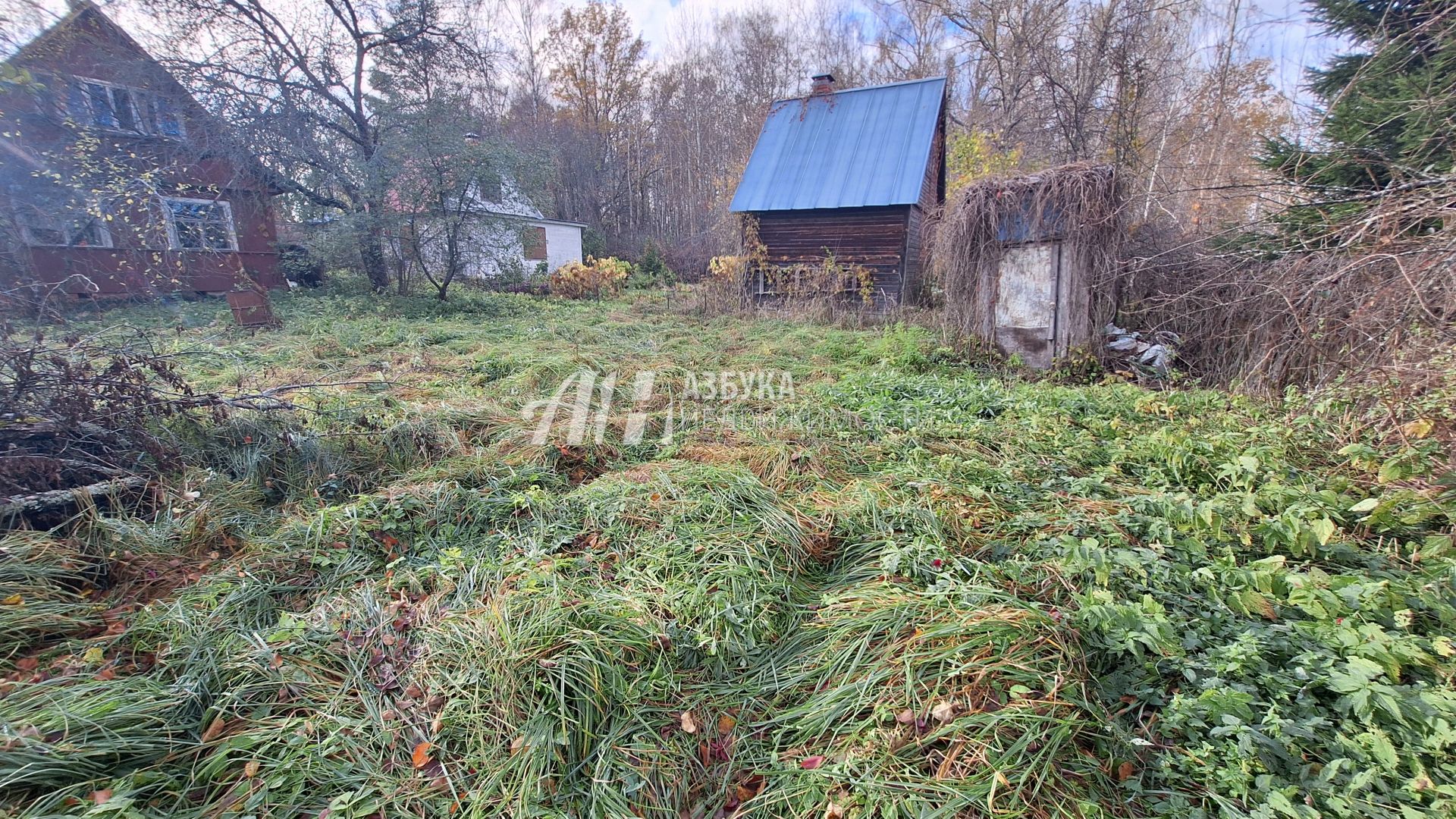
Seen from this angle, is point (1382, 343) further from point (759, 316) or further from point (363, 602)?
point (759, 316)

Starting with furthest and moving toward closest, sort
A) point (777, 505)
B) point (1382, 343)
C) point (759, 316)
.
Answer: point (759, 316) → point (1382, 343) → point (777, 505)

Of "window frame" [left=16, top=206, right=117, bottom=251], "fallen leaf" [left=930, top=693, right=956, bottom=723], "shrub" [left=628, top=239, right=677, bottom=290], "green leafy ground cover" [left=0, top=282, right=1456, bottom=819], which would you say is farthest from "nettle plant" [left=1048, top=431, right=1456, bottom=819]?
"shrub" [left=628, top=239, right=677, bottom=290]

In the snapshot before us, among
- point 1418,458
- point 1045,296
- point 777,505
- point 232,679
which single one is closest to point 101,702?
point 232,679

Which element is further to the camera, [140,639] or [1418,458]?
[1418,458]

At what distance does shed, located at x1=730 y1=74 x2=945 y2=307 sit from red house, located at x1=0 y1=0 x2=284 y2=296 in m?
10.3

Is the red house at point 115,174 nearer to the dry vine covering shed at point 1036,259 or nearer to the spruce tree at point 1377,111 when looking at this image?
the dry vine covering shed at point 1036,259

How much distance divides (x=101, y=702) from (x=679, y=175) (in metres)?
27.7

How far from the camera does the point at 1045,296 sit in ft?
20.7

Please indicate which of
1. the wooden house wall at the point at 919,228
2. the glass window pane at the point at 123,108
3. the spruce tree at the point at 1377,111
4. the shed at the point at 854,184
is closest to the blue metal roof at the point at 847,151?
the shed at the point at 854,184

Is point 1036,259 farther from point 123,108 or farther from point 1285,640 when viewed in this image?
point 123,108

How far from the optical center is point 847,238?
12.9 metres

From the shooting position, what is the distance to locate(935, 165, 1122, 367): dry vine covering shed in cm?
595

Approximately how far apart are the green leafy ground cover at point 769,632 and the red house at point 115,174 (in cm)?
770

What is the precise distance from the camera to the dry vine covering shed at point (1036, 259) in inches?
234
